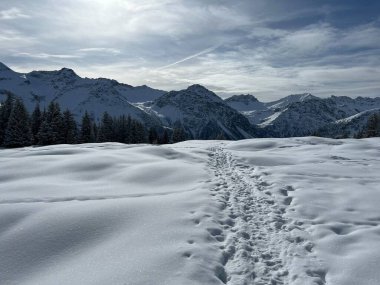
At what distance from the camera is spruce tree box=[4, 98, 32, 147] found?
51938mm

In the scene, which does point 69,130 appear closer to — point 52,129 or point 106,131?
point 52,129

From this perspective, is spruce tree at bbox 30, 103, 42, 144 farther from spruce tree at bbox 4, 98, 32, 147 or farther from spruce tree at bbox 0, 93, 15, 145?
spruce tree at bbox 4, 98, 32, 147

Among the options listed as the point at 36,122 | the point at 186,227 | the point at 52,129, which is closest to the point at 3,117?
the point at 36,122

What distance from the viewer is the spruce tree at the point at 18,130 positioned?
5194cm

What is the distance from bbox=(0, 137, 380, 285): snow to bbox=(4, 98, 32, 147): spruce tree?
130 ft

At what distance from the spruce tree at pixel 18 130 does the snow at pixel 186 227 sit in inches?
1564

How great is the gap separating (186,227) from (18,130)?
166 feet

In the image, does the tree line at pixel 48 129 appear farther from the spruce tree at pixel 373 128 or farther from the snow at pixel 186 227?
the spruce tree at pixel 373 128

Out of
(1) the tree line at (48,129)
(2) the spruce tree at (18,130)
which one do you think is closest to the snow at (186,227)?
(2) the spruce tree at (18,130)

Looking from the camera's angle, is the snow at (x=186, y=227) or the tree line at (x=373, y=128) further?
the tree line at (x=373, y=128)

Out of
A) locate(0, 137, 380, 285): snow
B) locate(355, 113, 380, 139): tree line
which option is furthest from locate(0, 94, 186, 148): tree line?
locate(355, 113, 380, 139): tree line

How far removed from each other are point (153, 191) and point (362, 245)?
737cm

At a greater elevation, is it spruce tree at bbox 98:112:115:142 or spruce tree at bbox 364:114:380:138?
spruce tree at bbox 364:114:380:138

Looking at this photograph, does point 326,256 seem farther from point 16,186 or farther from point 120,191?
point 16,186
